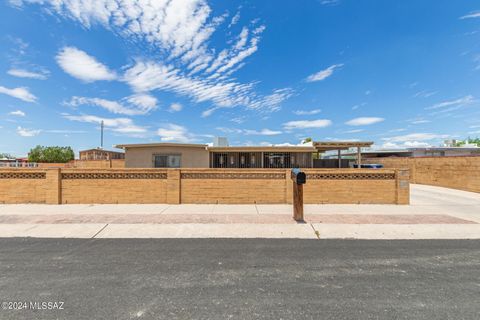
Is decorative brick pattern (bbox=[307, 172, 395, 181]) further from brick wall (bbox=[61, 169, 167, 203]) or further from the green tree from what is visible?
the green tree

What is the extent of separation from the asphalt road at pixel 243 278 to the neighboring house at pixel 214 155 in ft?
36.1

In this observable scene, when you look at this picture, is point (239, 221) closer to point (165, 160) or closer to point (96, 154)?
point (165, 160)

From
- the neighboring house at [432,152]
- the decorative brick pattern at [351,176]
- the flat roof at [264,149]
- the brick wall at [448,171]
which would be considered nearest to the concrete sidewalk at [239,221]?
the decorative brick pattern at [351,176]

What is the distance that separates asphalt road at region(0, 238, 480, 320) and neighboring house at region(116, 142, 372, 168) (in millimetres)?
10989

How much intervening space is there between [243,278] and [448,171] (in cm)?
1704

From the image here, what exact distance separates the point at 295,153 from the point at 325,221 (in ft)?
39.5

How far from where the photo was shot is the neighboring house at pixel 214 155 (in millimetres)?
15875

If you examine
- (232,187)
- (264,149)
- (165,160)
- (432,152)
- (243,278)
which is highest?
(432,152)

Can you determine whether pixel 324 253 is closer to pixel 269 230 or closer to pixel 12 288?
pixel 269 230

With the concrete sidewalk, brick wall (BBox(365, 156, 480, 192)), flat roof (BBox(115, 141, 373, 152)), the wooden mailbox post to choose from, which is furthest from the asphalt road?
flat roof (BBox(115, 141, 373, 152))

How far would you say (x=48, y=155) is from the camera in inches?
1877

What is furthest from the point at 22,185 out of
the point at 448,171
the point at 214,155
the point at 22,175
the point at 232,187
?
the point at 448,171

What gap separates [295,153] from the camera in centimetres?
1831

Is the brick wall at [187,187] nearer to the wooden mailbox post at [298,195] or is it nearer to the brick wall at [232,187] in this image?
the brick wall at [232,187]
